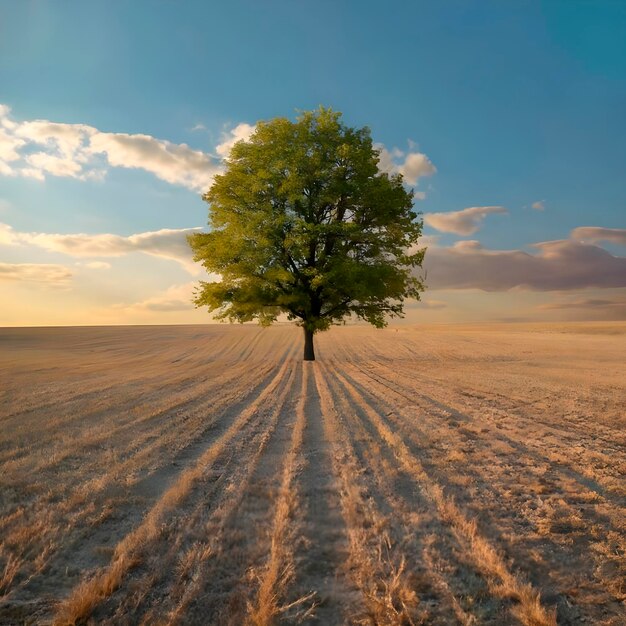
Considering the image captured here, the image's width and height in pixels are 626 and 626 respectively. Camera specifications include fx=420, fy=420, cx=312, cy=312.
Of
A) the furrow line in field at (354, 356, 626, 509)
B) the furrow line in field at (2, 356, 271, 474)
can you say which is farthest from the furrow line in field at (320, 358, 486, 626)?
the furrow line in field at (2, 356, 271, 474)

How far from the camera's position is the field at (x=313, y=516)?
3.35 metres

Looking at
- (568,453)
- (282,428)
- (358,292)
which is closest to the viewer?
(568,453)

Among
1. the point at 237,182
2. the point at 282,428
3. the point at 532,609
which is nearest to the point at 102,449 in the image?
the point at 282,428

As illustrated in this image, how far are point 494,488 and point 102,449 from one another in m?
6.56

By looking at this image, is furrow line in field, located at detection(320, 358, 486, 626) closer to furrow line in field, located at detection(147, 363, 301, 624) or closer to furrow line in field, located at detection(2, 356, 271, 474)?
furrow line in field, located at detection(147, 363, 301, 624)

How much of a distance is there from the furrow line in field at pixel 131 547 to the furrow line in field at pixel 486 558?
10.4 feet

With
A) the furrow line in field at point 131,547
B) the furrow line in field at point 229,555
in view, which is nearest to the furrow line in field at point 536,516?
the furrow line in field at point 229,555

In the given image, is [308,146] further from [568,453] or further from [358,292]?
[568,453]

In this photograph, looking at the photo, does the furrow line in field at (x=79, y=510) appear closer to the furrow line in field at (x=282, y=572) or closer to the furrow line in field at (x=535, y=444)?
the furrow line in field at (x=282, y=572)

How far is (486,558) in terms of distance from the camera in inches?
155

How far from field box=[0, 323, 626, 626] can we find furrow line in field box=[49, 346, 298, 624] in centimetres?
2

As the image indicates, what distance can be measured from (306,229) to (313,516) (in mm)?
18910

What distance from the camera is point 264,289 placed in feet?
80.0

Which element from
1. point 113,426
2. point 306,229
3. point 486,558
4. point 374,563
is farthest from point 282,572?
point 306,229
